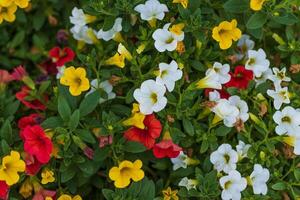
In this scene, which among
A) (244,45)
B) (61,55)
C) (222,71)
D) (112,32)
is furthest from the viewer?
(61,55)

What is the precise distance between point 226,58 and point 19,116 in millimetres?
946

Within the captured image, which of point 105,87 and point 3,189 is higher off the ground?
point 105,87

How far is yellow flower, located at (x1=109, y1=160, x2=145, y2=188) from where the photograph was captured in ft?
6.70

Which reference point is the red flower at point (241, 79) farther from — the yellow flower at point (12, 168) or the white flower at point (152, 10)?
the yellow flower at point (12, 168)

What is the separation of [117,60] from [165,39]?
0.20 metres

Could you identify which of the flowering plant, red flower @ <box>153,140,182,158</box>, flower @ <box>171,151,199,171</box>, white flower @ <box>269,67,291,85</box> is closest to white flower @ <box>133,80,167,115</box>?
the flowering plant

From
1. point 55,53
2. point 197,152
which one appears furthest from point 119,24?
point 197,152

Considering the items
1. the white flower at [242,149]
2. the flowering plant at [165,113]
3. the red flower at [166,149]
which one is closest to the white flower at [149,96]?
the flowering plant at [165,113]

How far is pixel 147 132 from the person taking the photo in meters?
2.15

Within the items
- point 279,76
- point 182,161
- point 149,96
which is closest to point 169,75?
point 149,96

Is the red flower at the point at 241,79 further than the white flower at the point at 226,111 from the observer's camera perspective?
Yes

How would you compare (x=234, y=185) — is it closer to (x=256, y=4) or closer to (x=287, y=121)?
(x=287, y=121)

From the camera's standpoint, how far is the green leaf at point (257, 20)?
2248mm

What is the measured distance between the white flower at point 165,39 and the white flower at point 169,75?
0.07 m
